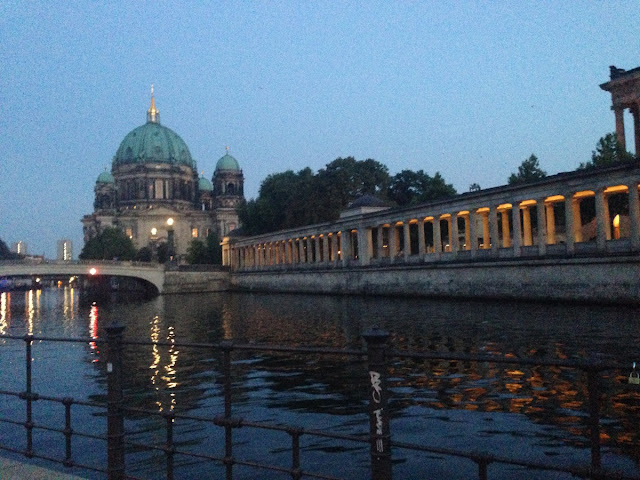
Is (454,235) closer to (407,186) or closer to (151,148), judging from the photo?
(407,186)

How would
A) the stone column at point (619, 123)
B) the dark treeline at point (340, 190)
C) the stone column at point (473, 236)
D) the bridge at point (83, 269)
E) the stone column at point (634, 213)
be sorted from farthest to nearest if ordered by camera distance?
the dark treeline at point (340, 190), the bridge at point (83, 269), the stone column at point (619, 123), the stone column at point (473, 236), the stone column at point (634, 213)

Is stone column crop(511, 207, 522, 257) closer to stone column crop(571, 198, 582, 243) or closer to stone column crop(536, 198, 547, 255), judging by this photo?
stone column crop(536, 198, 547, 255)

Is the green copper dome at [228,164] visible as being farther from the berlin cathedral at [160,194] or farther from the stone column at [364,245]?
the stone column at [364,245]

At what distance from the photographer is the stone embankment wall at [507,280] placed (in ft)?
123

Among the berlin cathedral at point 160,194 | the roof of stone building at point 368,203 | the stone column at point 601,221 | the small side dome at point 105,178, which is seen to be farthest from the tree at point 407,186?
the small side dome at point 105,178

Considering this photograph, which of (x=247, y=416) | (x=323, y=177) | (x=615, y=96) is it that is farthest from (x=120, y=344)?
(x=323, y=177)

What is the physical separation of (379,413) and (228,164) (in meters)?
171

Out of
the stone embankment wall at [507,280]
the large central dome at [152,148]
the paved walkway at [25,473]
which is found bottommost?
the paved walkway at [25,473]

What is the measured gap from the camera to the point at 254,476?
35.4ft

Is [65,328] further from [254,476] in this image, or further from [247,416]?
[254,476]

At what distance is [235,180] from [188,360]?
149997mm

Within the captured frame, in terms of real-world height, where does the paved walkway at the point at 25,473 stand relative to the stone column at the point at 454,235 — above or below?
below

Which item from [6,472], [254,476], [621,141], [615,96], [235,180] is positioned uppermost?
[235,180]

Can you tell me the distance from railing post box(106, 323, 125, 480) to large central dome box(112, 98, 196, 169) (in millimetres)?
160257
